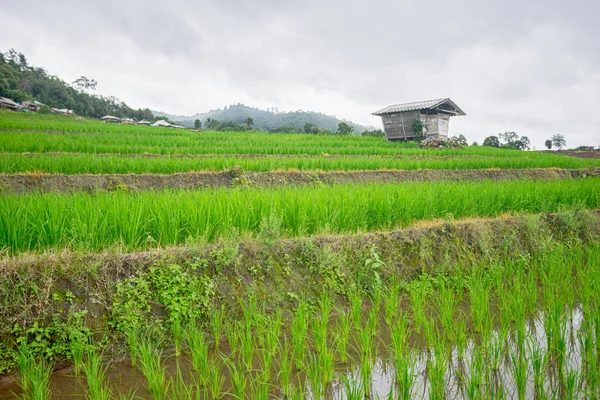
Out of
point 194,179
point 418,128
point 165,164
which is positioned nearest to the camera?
point 194,179

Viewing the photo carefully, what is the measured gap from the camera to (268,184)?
881cm

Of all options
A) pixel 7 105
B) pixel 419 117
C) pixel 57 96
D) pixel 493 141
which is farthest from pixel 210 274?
pixel 57 96

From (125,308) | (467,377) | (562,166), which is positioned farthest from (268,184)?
(562,166)

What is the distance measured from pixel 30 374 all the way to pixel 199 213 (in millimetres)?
1901

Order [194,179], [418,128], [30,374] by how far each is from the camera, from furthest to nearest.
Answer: [418,128] < [194,179] < [30,374]

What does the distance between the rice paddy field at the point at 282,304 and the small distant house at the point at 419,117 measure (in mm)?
17642

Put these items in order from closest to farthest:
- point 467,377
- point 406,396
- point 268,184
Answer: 1. point 406,396
2. point 467,377
3. point 268,184

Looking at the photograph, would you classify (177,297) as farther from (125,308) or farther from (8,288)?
(8,288)

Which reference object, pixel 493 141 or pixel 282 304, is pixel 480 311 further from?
pixel 493 141

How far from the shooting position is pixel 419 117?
21.9 meters

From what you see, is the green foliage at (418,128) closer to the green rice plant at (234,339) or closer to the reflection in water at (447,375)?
the reflection in water at (447,375)

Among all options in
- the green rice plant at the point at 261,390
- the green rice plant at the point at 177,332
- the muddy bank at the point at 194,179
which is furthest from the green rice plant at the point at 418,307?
the muddy bank at the point at 194,179

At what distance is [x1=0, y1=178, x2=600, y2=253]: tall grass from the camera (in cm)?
303

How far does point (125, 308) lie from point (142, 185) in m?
5.45
